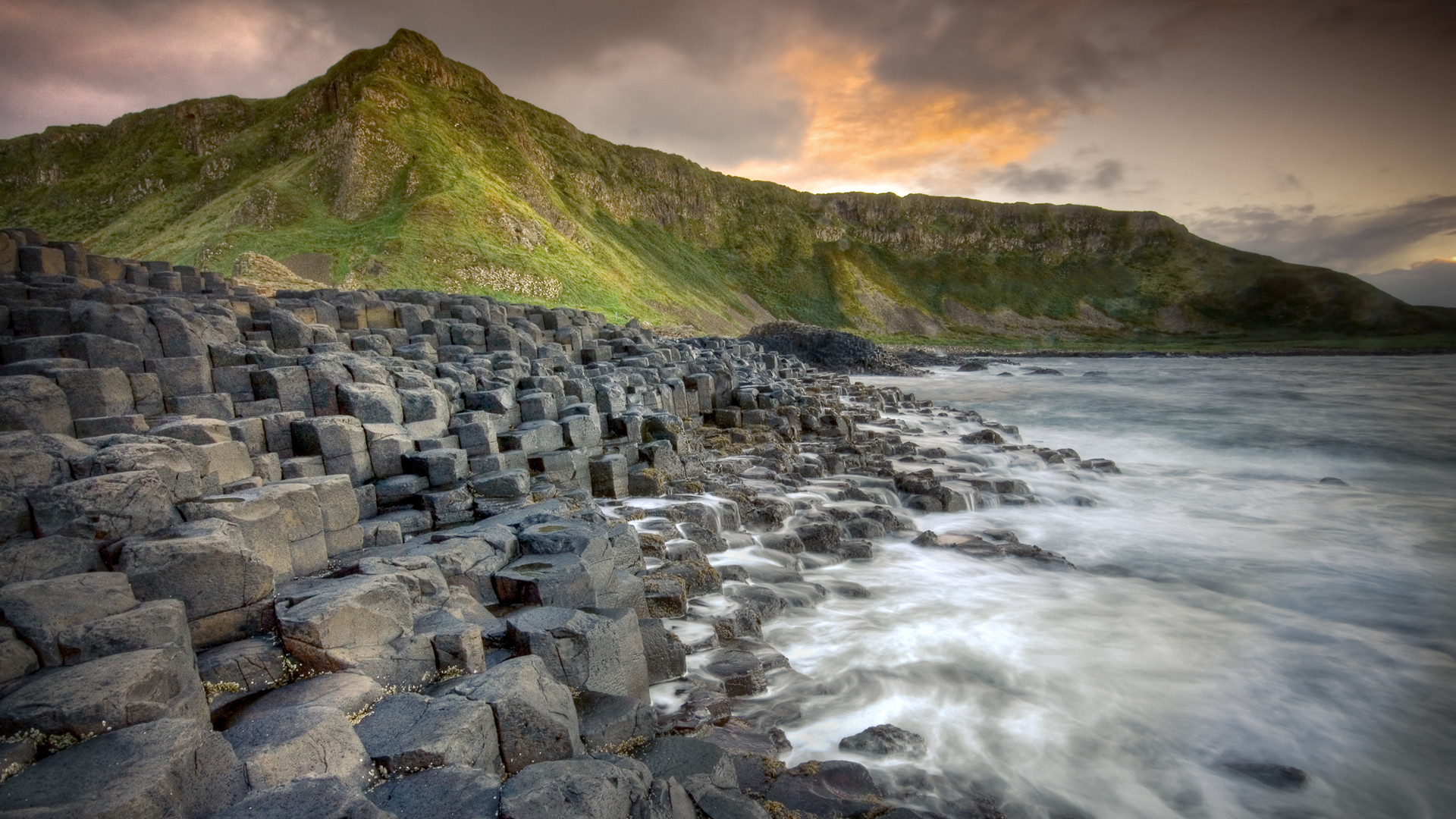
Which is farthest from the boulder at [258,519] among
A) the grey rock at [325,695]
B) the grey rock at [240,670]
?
the grey rock at [325,695]

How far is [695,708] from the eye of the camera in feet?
19.1

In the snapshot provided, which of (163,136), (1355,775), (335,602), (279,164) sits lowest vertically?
(1355,775)

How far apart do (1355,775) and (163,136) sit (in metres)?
94.3

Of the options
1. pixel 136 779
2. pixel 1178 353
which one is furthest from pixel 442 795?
pixel 1178 353

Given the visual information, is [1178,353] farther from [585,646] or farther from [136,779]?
[136,779]

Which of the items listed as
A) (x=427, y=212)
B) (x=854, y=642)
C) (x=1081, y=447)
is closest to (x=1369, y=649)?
(x=854, y=642)

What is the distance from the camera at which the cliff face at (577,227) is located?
46219 millimetres

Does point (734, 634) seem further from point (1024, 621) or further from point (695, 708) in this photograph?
point (1024, 621)

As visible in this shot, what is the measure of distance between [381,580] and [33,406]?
507 cm

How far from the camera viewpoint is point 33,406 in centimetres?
683

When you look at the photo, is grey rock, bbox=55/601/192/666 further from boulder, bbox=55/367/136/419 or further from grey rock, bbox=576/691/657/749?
boulder, bbox=55/367/136/419

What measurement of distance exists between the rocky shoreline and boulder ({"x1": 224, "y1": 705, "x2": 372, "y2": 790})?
0.02 m

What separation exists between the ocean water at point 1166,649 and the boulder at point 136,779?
3977 millimetres

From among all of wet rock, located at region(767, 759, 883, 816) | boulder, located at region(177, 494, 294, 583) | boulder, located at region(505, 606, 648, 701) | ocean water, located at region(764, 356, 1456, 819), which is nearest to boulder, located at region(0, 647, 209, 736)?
boulder, located at region(177, 494, 294, 583)
